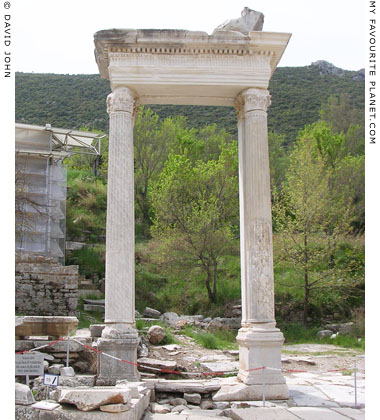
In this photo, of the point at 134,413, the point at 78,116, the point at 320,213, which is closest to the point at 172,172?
the point at 320,213

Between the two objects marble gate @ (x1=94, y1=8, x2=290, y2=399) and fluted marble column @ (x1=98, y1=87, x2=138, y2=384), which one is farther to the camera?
marble gate @ (x1=94, y1=8, x2=290, y2=399)

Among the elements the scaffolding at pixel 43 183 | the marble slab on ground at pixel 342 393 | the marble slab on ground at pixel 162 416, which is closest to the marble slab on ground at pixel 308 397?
the marble slab on ground at pixel 342 393

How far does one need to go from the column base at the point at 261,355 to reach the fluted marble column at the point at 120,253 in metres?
1.93

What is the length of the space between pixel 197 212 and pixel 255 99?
36.6ft

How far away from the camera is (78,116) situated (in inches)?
1756

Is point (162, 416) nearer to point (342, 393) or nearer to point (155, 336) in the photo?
point (342, 393)

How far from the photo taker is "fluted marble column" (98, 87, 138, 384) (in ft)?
25.8

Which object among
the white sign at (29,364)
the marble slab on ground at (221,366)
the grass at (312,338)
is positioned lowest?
the grass at (312,338)

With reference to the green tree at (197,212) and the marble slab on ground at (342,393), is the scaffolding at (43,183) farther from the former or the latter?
the marble slab on ground at (342,393)

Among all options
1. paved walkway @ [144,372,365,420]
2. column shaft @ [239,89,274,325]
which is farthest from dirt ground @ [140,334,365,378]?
column shaft @ [239,89,274,325]

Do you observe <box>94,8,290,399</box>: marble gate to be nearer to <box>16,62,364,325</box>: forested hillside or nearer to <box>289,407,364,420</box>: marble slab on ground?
<box>289,407,364,420</box>: marble slab on ground

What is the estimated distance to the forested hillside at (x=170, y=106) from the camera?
4334cm

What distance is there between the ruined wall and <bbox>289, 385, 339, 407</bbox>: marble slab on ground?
29.5 feet

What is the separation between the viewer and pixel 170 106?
49.1 meters
